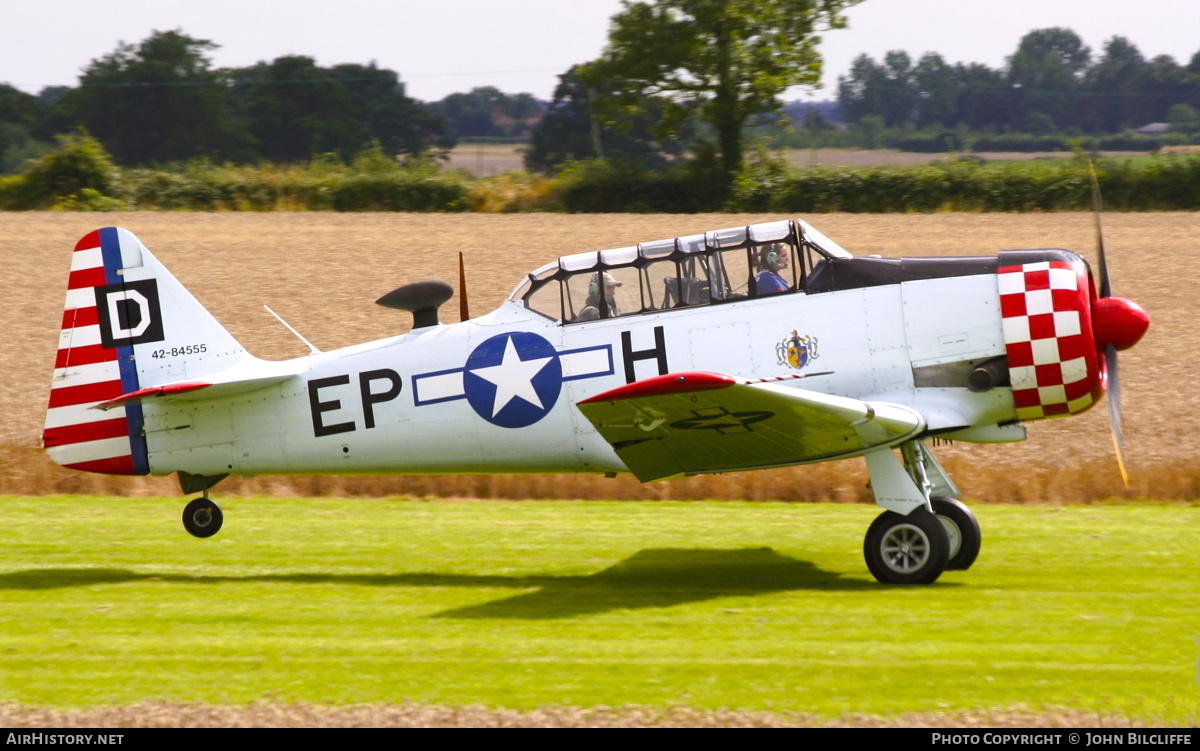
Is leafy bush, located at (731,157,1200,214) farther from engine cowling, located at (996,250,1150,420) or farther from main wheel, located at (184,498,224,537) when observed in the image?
main wheel, located at (184,498,224,537)

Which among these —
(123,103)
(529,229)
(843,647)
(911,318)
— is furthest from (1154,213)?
(123,103)

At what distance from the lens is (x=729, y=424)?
26.5 ft

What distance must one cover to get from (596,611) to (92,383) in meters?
4.63

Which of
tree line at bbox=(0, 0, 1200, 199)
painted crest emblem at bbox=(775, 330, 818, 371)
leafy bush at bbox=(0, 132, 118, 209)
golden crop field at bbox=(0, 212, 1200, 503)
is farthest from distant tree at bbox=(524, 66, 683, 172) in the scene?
painted crest emblem at bbox=(775, 330, 818, 371)

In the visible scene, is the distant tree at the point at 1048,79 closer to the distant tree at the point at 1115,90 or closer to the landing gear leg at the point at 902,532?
the distant tree at the point at 1115,90

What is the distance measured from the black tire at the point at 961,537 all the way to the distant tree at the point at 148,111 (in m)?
55.8

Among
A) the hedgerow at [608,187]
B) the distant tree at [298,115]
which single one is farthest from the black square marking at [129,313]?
the distant tree at [298,115]

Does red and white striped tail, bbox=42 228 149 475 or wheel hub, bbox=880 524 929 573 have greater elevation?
red and white striped tail, bbox=42 228 149 475

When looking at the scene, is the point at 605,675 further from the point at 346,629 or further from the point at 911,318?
the point at 911,318

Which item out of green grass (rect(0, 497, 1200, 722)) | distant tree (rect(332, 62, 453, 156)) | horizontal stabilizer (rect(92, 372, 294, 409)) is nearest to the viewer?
green grass (rect(0, 497, 1200, 722))

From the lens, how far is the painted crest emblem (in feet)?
28.6

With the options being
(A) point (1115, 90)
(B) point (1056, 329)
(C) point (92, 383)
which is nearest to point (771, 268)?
(B) point (1056, 329)

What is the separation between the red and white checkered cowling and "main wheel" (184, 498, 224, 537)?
6157mm

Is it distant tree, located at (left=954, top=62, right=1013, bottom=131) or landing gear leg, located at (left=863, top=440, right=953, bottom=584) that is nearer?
landing gear leg, located at (left=863, top=440, right=953, bottom=584)
